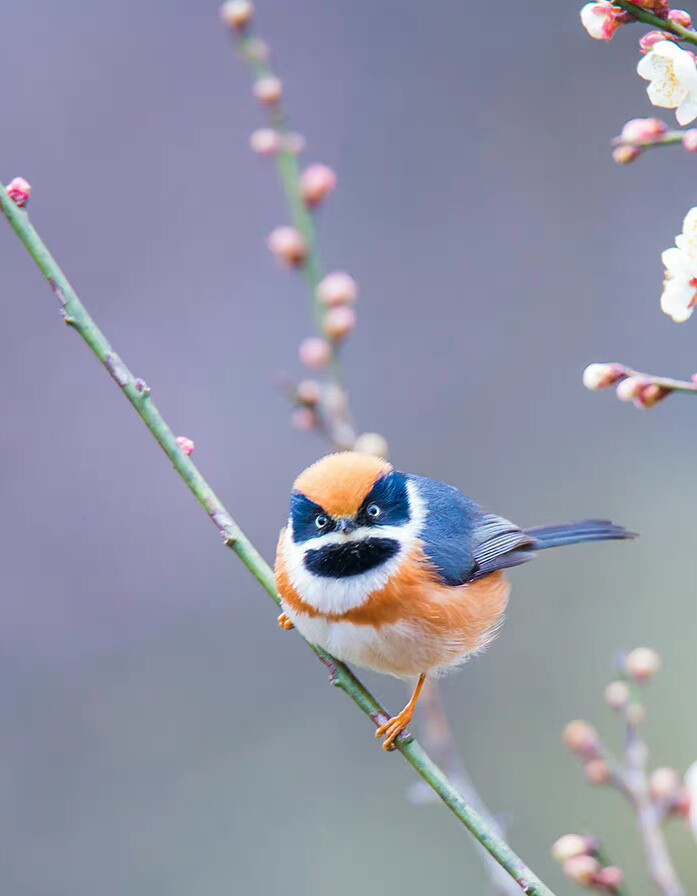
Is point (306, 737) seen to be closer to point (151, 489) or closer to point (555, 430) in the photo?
point (151, 489)

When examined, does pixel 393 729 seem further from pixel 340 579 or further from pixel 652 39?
pixel 652 39

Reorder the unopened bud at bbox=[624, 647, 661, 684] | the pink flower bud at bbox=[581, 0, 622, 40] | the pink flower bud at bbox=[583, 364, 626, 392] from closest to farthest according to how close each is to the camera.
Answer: the pink flower bud at bbox=[581, 0, 622, 40] → the pink flower bud at bbox=[583, 364, 626, 392] → the unopened bud at bbox=[624, 647, 661, 684]

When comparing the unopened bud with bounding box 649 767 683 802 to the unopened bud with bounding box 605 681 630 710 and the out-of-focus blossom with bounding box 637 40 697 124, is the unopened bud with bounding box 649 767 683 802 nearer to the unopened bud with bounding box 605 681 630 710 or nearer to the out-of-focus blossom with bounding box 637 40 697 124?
the unopened bud with bounding box 605 681 630 710

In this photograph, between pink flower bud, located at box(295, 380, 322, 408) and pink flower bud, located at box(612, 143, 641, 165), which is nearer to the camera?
pink flower bud, located at box(612, 143, 641, 165)

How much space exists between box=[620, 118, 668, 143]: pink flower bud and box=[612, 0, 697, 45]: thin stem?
158 mm

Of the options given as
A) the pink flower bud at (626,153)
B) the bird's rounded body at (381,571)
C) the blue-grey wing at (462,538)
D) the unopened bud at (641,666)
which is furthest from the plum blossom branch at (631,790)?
the pink flower bud at (626,153)

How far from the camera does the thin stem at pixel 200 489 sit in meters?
1.85

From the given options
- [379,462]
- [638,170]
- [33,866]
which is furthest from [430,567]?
[638,170]

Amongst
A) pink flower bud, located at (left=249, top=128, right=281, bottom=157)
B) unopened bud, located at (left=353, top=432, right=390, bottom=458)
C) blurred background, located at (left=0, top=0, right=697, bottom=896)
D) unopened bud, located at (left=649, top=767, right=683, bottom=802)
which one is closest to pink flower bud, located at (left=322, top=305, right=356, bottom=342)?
unopened bud, located at (left=353, top=432, right=390, bottom=458)

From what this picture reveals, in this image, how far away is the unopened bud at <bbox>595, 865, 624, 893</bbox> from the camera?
2.07 metres

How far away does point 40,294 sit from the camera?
258 inches

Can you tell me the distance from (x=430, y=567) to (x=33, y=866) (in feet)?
11.3

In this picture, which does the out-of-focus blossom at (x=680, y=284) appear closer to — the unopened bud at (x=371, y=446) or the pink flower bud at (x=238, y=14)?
the unopened bud at (x=371, y=446)

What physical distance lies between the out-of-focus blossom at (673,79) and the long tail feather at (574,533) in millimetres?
1751
